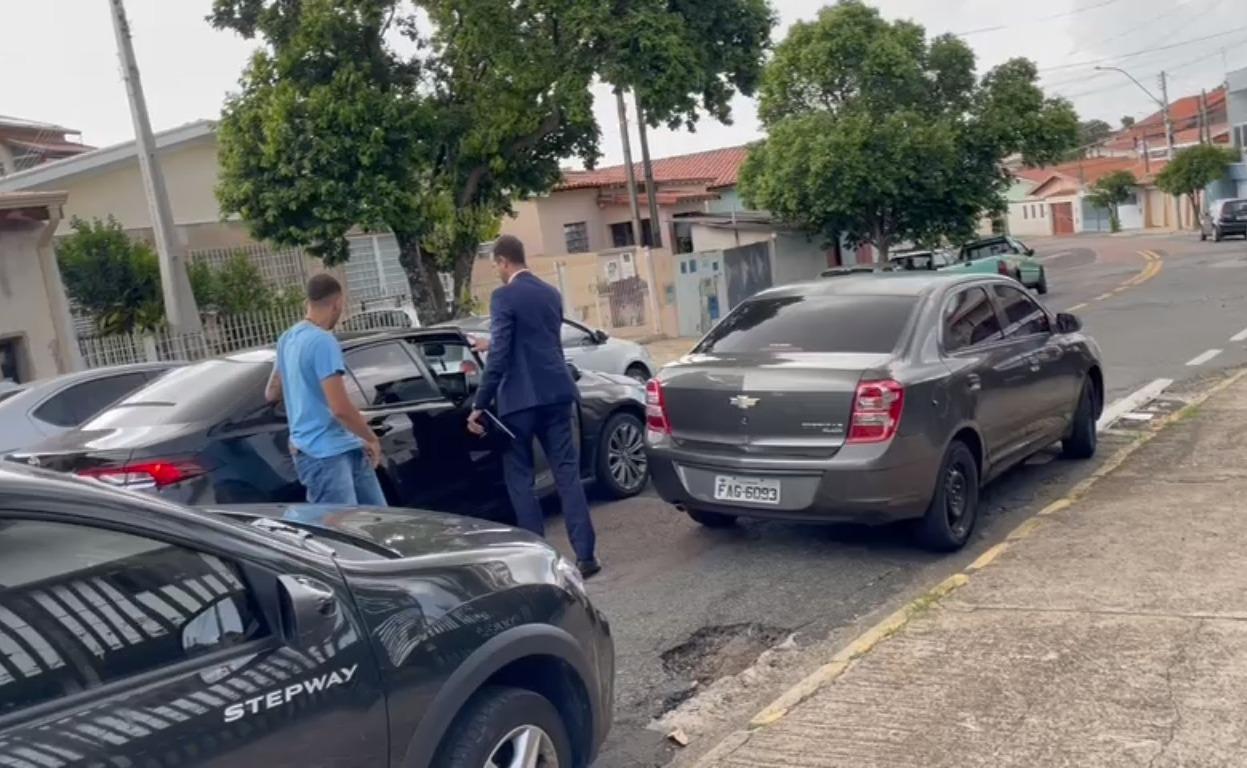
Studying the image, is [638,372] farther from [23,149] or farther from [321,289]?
[23,149]

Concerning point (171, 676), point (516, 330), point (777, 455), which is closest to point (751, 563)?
point (777, 455)

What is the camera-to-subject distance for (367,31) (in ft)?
60.1

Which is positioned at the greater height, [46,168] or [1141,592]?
[46,168]

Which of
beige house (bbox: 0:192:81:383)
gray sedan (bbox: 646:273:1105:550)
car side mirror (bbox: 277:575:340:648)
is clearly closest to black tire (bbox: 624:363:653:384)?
gray sedan (bbox: 646:273:1105:550)

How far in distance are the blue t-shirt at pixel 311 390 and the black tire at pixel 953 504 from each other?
297cm

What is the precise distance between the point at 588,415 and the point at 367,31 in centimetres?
1174

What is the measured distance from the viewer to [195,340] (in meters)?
16.7

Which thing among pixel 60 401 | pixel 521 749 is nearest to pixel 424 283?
pixel 60 401

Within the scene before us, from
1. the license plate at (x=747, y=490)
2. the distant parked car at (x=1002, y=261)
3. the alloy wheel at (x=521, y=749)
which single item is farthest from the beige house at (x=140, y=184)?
the alloy wheel at (x=521, y=749)

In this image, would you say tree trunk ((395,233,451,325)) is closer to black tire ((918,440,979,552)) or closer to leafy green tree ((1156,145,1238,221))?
black tire ((918,440,979,552))

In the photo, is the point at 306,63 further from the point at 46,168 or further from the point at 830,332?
the point at 830,332

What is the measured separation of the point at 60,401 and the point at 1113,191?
75602 millimetres

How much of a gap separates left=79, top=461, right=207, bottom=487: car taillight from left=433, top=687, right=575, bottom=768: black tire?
3.20 m

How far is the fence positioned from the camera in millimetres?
16719
